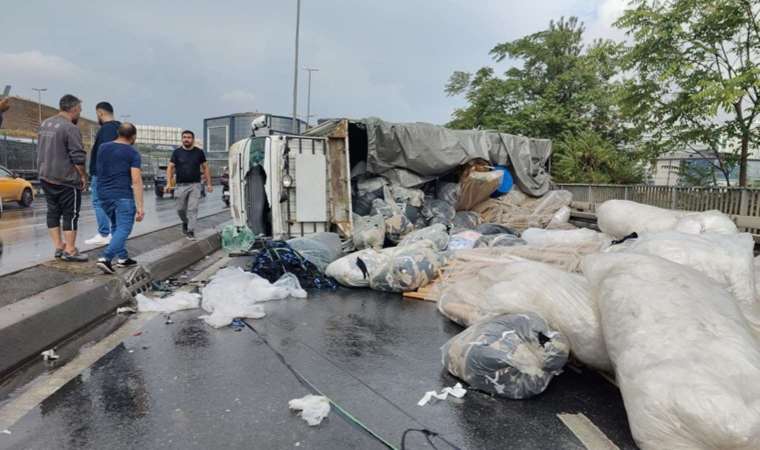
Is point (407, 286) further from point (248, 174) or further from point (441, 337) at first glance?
point (248, 174)

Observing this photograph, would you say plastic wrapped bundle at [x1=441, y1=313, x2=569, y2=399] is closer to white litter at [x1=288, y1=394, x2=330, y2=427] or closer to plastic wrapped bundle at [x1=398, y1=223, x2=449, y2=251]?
white litter at [x1=288, y1=394, x2=330, y2=427]

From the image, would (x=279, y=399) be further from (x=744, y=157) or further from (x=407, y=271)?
(x=744, y=157)

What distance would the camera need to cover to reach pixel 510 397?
2.70 m

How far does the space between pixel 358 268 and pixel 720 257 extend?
3.38m

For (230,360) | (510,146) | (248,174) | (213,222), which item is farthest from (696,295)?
(213,222)

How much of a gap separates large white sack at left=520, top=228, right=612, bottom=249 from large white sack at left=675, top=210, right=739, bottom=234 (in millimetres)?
977

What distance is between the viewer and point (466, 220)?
26.9ft

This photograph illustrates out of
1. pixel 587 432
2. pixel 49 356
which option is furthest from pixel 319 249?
pixel 587 432

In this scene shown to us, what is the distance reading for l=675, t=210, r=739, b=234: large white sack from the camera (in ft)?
15.0

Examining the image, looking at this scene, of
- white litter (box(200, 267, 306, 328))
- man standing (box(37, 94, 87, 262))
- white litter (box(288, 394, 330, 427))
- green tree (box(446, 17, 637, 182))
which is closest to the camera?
white litter (box(288, 394, 330, 427))

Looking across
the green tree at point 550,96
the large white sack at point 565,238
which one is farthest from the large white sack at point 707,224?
the green tree at point 550,96

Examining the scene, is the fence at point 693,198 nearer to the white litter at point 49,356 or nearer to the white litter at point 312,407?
the white litter at point 312,407

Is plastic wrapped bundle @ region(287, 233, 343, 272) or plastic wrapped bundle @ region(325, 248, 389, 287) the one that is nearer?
plastic wrapped bundle @ region(325, 248, 389, 287)

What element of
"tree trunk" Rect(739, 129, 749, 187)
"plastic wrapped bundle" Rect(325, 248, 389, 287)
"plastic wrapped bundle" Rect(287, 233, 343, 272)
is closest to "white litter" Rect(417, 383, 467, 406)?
"plastic wrapped bundle" Rect(325, 248, 389, 287)
